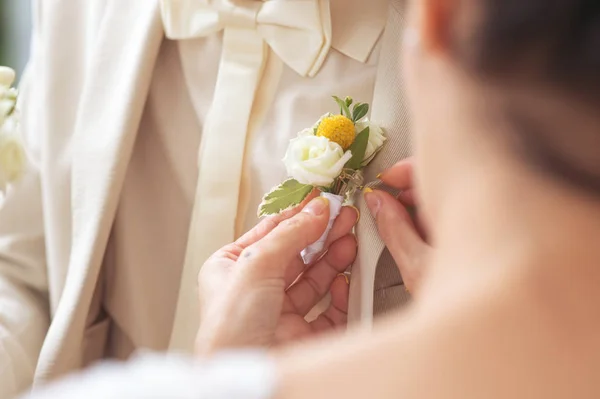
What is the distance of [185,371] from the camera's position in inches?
14.6

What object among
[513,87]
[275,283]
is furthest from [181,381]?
[275,283]

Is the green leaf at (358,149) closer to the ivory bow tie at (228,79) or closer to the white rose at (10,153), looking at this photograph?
the ivory bow tie at (228,79)

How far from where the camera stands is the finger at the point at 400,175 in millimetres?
757

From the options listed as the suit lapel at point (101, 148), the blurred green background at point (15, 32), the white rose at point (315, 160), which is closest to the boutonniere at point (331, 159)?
the white rose at point (315, 160)

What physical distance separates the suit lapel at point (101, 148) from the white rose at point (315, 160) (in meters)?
0.28

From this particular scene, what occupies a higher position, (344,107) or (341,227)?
(344,107)

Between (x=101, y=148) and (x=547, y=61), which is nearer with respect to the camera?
(x=547, y=61)

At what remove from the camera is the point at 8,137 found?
0.78m

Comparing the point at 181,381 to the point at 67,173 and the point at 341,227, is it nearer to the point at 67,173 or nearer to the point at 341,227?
the point at 341,227

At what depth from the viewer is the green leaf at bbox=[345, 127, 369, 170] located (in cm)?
78

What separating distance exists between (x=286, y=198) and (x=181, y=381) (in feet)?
1.40

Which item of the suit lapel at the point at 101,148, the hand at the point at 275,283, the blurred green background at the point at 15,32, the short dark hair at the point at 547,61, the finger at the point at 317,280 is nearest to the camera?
the short dark hair at the point at 547,61

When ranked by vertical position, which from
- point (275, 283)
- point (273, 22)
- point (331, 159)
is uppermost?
point (273, 22)

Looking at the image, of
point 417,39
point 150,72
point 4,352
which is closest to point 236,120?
point 150,72
